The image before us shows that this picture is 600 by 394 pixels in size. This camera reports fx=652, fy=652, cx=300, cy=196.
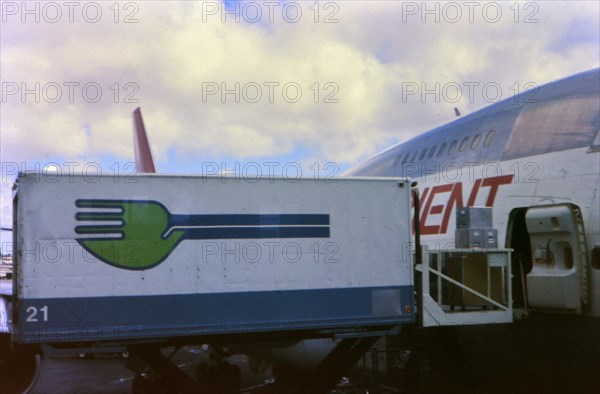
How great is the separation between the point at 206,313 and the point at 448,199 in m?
4.83

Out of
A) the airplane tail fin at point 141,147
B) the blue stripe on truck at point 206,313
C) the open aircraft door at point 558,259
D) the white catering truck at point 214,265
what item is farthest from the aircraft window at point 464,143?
the airplane tail fin at point 141,147

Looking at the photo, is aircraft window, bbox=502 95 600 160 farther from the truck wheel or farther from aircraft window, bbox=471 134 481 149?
→ the truck wheel

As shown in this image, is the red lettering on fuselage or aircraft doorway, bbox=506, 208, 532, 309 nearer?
aircraft doorway, bbox=506, 208, 532, 309

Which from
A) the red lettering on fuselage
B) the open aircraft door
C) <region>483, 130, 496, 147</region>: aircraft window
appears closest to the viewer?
the open aircraft door

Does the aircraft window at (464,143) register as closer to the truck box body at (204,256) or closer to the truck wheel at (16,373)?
the truck box body at (204,256)

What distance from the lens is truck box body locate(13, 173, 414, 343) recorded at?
6.55 meters

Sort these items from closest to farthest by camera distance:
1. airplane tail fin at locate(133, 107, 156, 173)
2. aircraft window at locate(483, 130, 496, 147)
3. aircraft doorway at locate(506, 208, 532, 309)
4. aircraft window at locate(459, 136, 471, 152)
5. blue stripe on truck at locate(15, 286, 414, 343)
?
blue stripe on truck at locate(15, 286, 414, 343), aircraft doorway at locate(506, 208, 532, 309), aircraft window at locate(483, 130, 496, 147), aircraft window at locate(459, 136, 471, 152), airplane tail fin at locate(133, 107, 156, 173)

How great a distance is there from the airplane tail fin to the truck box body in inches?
492

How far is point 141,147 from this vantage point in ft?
65.4

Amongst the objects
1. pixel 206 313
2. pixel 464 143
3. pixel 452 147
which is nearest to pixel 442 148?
pixel 452 147

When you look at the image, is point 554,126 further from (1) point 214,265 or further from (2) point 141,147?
(2) point 141,147

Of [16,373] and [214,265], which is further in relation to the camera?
[16,373]

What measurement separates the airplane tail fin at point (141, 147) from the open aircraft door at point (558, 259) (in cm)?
1319

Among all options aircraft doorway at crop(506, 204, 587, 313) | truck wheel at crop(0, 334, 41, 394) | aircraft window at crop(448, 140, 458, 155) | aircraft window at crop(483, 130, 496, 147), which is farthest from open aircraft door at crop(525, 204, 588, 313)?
truck wheel at crop(0, 334, 41, 394)
